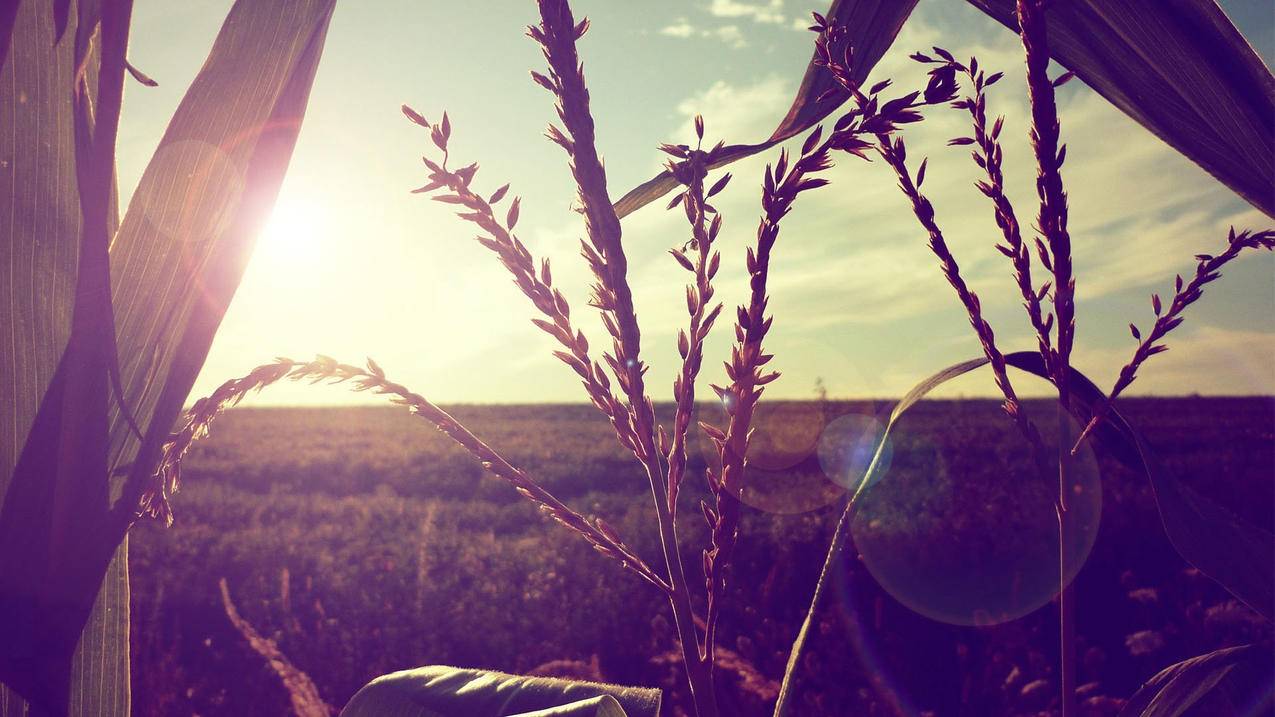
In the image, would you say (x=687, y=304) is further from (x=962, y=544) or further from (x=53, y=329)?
(x=962, y=544)

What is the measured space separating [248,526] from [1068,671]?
12245mm

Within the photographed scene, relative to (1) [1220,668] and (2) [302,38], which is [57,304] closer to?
(2) [302,38]

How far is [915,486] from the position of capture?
8.28 m

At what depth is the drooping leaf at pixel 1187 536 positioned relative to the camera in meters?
0.75

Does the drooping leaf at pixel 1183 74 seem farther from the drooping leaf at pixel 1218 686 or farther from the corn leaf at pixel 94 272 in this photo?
the corn leaf at pixel 94 272

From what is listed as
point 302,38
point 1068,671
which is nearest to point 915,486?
point 1068,671

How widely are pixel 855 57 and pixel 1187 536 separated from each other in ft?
2.13

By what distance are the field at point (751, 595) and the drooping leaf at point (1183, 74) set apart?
0.47 m

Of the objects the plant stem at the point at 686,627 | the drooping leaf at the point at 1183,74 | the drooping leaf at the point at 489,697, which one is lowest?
the drooping leaf at the point at 489,697

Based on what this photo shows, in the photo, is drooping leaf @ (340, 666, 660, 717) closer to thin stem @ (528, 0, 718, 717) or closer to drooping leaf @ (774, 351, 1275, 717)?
thin stem @ (528, 0, 718, 717)

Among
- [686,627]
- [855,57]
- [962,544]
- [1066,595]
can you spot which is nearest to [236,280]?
[686,627]

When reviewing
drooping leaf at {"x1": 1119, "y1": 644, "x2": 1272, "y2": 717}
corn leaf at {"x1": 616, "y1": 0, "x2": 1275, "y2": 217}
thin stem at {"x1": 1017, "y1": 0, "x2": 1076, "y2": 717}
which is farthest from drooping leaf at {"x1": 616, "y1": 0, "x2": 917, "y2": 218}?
drooping leaf at {"x1": 1119, "y1": 644, "x2": 1272, "y2": 717}

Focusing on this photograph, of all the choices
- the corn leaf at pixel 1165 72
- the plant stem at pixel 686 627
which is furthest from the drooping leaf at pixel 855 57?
the plant stem at pixel 686 627

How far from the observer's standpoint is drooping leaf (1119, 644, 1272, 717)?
67 centimetres
